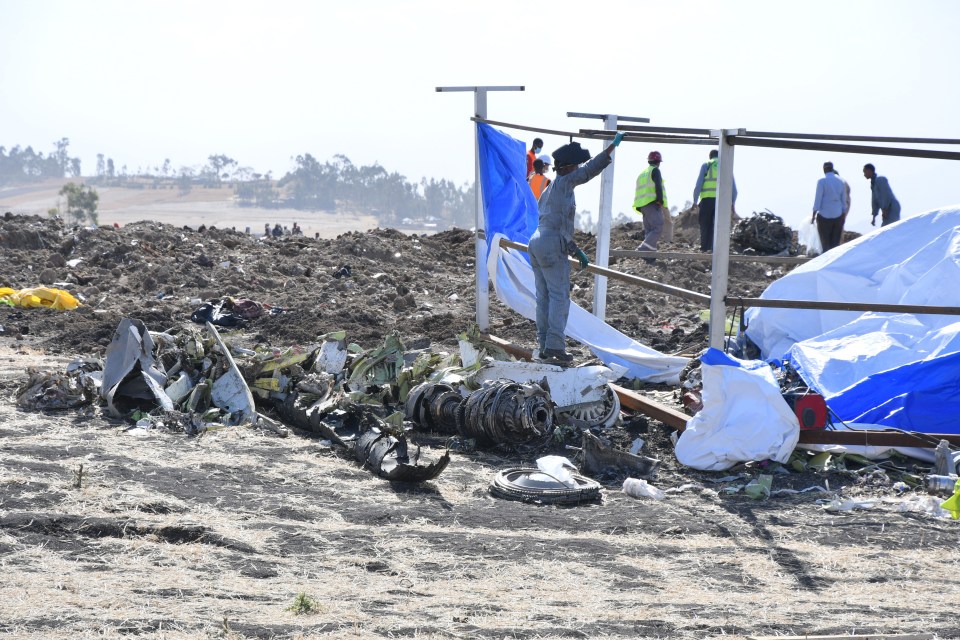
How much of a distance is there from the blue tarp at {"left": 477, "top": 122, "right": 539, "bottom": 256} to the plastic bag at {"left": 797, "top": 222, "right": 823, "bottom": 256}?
20.2 ft

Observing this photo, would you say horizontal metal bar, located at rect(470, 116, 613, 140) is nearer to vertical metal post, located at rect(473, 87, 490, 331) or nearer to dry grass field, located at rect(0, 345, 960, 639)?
vertical metal post, located at rect(473, 87, 490, 331)

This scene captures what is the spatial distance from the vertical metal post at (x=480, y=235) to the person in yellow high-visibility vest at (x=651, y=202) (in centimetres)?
527

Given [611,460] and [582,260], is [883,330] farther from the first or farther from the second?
[611,460]

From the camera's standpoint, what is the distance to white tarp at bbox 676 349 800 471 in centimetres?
529

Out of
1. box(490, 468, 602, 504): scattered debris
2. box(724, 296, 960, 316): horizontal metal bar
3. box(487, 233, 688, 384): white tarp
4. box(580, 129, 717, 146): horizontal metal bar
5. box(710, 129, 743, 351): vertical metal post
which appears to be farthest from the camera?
box(487, 233, 688, 384): white tarp

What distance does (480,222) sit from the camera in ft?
29.3

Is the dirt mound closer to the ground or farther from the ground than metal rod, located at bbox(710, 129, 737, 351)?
closer to the ground

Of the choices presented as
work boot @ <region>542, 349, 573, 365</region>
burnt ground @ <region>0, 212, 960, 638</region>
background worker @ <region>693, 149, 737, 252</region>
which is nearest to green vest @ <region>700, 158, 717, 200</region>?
background worker @ <region>693, 149, 737, 252</region>

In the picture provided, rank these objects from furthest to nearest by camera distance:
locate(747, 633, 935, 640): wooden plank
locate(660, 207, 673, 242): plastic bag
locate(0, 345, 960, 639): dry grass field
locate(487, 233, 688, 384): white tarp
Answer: locate(660, 207, 673, 242): plastic bag < locate(487, 233, 688, 384): white tarp < locate(0, 345, 960, 639): dry grass field < locate(747, 633, 935, 640): wooden plank

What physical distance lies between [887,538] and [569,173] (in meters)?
3.48

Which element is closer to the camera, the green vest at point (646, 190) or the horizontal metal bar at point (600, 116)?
the horizontal metal bar at point (600, 116)

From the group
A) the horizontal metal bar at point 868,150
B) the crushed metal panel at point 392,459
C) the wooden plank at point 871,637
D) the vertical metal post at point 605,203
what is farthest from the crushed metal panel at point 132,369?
the wooden plank at point 871,637

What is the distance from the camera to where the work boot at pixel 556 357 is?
7020mm

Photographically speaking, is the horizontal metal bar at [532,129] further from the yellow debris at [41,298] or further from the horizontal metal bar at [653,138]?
the yellow debris at [41,298]
